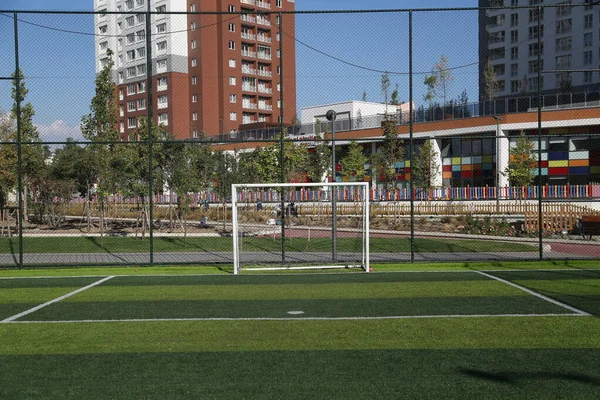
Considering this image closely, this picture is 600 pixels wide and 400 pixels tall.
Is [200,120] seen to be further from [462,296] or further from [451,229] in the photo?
[462,296]

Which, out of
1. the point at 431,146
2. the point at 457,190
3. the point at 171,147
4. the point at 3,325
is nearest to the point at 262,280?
the point at 3,325

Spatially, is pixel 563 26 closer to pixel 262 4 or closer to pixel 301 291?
pixel 262 4

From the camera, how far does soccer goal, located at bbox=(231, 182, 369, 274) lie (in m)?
14.8

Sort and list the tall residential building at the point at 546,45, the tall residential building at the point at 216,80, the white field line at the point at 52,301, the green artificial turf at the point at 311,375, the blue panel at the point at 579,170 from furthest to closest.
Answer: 1. the tall residential building at the point at 546,45
2. the tall residential building at the point at 216,80
3. the blue panel at the point at 579,170
4. the white field line at the point at 52,301
5. the green artificial turf at the point at 311,375

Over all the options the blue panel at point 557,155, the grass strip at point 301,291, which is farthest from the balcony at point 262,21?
the grass strip at point 301,291

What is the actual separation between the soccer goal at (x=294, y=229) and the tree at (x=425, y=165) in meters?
14.1

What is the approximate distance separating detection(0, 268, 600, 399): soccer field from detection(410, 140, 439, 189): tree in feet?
87.5

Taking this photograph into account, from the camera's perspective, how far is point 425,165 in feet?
135

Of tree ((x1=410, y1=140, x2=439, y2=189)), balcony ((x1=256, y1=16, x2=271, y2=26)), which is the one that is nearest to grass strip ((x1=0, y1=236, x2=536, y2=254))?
tree ((x1=410, y1=140, x2=439, y2=189))

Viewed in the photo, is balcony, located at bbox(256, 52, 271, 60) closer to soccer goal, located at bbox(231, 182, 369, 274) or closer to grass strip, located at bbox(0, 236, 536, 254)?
soccer goal, located at bbox(231, 182, 369, 274)

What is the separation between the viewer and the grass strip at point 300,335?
7320mm

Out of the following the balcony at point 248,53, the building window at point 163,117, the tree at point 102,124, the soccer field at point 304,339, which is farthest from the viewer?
the balcony at point 248,53

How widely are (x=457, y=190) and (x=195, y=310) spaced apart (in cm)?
3084

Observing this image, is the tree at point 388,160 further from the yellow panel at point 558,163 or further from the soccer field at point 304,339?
the soccer field at point 304,339
